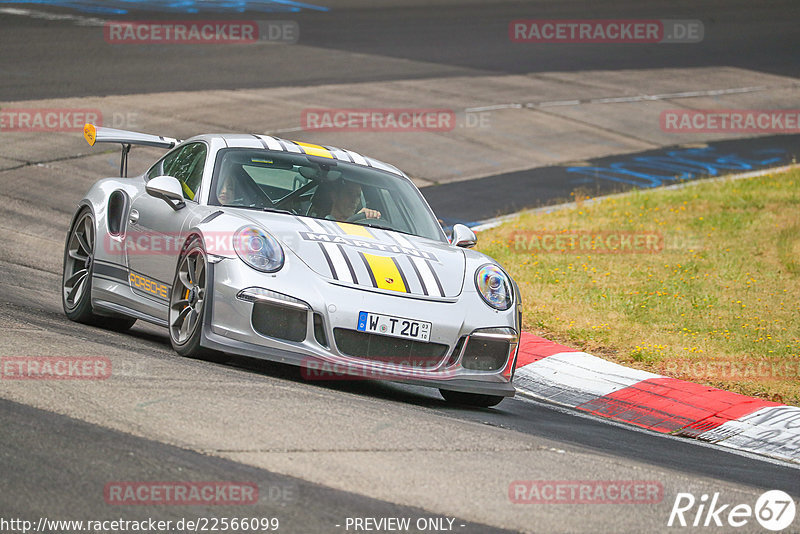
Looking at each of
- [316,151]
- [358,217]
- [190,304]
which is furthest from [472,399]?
[316,151]

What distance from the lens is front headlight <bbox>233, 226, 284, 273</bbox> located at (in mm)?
6262

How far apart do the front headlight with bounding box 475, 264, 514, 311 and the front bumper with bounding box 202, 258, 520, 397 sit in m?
0.36

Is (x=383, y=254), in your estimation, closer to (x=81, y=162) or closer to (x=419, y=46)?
(x=81, y=162)

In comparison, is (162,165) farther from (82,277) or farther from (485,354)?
(485,354)

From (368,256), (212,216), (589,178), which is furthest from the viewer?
(589,178)

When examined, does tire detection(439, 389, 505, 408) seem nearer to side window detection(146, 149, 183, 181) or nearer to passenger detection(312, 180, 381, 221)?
passenger detection(312, 180, 381, 221)

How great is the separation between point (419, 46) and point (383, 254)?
64.5 ft

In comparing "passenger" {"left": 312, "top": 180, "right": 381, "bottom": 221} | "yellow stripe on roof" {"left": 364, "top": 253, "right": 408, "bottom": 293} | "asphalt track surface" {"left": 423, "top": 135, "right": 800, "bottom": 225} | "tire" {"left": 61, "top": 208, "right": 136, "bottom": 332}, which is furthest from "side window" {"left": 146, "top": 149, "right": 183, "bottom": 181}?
"asphalt track surface" {"left": 423, "top": 135, "right": 800, "bottom": 225}

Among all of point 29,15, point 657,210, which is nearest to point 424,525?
point 657,210

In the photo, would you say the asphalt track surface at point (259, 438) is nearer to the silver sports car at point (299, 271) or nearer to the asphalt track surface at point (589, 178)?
the silver sports car at point (299, 271)

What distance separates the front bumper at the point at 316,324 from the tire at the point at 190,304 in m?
0.12

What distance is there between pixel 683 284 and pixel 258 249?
567 centimetres

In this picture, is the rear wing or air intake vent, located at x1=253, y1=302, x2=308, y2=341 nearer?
air intake vent, located at x1=253, y1=302, x2=308, y2=341

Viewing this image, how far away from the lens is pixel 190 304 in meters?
6.58
